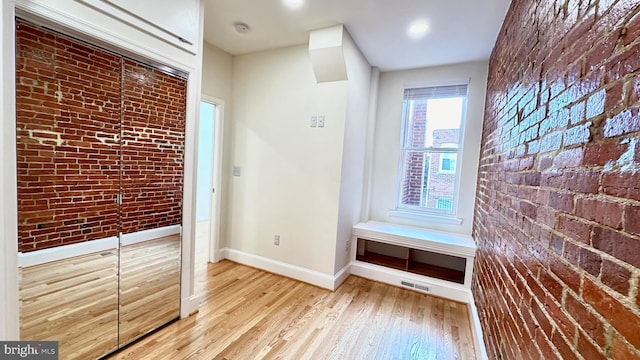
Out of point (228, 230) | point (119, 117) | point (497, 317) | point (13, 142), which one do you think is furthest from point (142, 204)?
point (497, 317)

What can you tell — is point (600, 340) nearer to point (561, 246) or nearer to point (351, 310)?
point (561, 246)

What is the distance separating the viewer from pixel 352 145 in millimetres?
2955

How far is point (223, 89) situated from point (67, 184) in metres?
2.05

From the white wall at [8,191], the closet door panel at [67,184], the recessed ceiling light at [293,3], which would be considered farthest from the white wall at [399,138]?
the white wall at [8,191]

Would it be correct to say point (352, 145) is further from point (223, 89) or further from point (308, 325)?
point (308, 325)

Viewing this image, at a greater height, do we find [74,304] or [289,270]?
[74,304]

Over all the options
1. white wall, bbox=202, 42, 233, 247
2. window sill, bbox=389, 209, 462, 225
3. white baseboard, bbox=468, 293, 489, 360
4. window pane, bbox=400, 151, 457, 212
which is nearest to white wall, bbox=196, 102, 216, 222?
white wall, bbox=202, 42, 233, 247

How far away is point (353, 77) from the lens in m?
2.77

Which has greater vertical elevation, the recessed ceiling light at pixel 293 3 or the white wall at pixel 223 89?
the recessed ceiling light at pixel 293 3

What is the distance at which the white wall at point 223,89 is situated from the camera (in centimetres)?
299

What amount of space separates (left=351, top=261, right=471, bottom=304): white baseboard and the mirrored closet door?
201 centimetres

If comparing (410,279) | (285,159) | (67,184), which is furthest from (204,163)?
(410,279)

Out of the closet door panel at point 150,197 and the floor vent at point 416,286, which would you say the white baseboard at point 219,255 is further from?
the floor vent at point 416,286

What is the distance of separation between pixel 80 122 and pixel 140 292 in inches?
49.3
